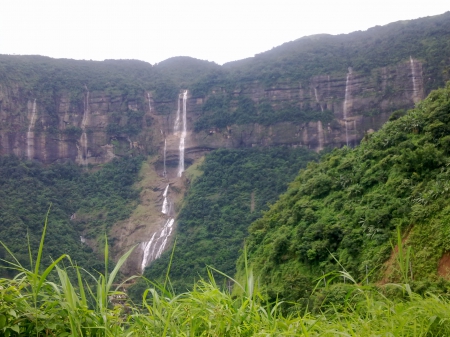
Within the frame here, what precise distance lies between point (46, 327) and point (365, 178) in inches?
513

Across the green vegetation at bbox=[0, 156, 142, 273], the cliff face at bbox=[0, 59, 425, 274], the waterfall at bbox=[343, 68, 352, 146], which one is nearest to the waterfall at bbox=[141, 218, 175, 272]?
the cliff face at bbox=[0, 59, 425, 274]

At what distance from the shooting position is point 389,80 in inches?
1624

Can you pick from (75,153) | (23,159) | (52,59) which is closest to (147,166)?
(75,153)

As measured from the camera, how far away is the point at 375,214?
37.2ft

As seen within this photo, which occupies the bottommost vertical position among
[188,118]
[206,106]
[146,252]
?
[146,252]

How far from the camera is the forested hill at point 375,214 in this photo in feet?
31.3

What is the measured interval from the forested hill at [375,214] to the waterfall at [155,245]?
1747cm

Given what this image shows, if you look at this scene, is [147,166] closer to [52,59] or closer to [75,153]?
[75,153]

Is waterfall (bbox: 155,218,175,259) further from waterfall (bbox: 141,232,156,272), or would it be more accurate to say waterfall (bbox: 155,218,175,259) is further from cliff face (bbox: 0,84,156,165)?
cliff face (bbox: 0,84,156,165)

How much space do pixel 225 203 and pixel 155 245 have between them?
7907 millimetres

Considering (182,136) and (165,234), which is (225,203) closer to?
(165,234)

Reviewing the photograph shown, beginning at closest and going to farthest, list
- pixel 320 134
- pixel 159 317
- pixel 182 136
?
pixel 159 317 < pixel 320 134 < pixel 182 136

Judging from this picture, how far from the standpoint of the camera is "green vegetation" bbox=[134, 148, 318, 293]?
28.5 meters

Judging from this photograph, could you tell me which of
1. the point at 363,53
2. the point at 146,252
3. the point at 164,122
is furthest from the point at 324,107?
the point at 146,252
